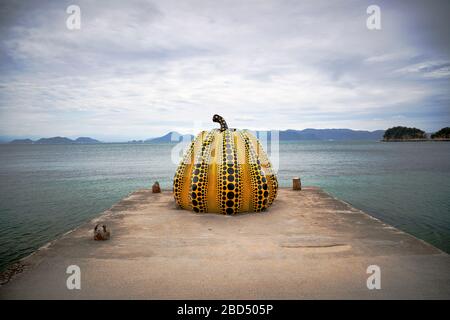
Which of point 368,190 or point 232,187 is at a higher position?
point 232,187

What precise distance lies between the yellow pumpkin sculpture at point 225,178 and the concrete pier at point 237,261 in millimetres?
527

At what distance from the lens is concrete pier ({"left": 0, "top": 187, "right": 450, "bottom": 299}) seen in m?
5.14

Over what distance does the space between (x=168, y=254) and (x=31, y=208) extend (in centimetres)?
1186

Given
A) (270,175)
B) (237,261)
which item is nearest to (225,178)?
(270,175)

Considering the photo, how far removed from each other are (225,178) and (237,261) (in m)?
3.76

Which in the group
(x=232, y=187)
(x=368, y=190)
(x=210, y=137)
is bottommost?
(x=368, y=190)

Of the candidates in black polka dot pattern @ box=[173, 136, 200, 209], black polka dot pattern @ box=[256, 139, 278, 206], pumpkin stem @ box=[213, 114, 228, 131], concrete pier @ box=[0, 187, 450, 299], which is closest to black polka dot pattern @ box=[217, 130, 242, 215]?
concrete pier @ box=[0, 187, 450, 299]

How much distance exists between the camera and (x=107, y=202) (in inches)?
656

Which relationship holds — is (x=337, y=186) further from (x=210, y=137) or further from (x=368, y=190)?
(x=210, y=137)

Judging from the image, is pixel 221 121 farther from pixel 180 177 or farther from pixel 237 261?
pixel 237 261

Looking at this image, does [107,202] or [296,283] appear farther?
[107,202]

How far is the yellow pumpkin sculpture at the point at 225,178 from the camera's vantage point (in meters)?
9.87

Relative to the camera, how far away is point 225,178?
980 centimetres
